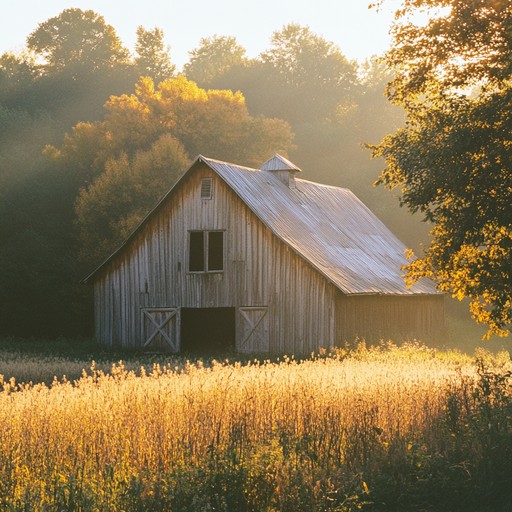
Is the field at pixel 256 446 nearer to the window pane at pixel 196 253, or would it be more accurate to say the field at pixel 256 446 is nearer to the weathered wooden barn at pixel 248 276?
the weathered wooden barn at pixel 248 276

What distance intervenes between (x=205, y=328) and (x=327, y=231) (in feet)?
23.7

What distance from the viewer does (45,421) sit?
1124cm

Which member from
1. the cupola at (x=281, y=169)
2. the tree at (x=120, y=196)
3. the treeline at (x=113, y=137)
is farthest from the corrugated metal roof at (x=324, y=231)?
the tree at (x=120, y=196)

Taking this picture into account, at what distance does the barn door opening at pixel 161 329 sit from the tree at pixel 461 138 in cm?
1762

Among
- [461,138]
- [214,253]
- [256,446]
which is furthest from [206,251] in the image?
[256,446]

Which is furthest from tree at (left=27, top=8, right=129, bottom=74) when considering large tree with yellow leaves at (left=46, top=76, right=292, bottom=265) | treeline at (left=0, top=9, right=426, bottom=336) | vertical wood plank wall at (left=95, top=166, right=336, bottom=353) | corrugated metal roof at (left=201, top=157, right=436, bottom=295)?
vertical wood plank wall at (left=95, top=166, right=336, bottom=353)

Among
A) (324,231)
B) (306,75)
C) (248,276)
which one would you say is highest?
(306,75)

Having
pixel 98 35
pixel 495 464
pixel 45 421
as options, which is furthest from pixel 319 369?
pixel 98 35

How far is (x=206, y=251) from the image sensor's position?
36.3 meters

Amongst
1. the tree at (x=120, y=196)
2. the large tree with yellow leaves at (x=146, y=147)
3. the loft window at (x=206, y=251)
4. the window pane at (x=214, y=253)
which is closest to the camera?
the loft window at (x=206, y=251)

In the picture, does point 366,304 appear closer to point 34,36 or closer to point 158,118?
point 158,118

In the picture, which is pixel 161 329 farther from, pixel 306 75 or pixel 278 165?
pixel 306 75

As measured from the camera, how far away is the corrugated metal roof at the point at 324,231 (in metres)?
34.8

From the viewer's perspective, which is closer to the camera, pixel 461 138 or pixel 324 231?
pixel 461 138
